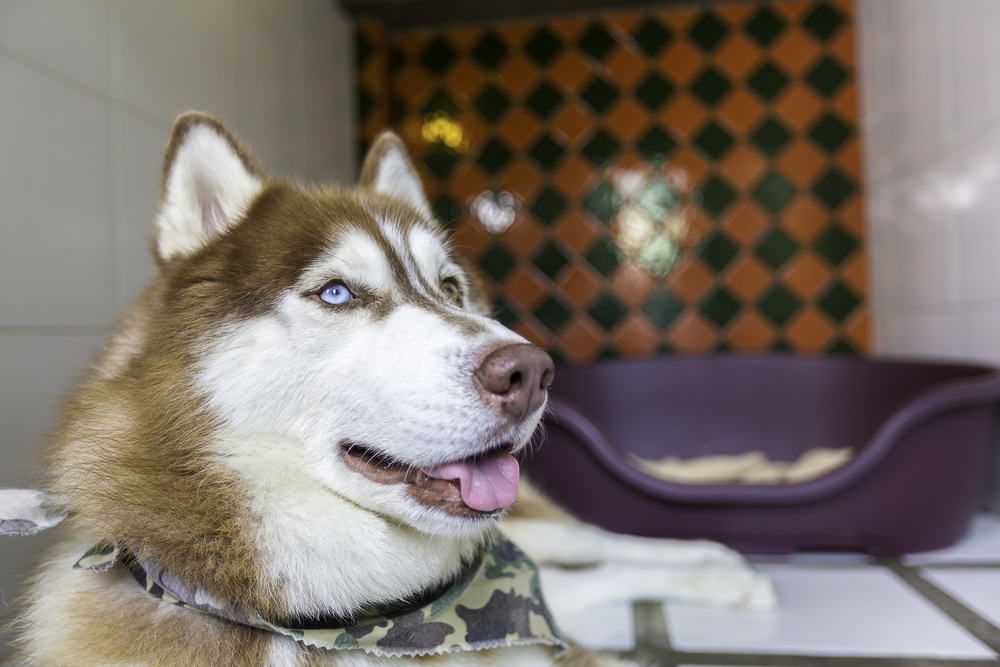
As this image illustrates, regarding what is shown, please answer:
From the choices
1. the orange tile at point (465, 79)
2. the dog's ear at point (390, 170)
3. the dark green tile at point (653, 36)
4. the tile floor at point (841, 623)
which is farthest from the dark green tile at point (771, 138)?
the dog's ear at point (390, 170)

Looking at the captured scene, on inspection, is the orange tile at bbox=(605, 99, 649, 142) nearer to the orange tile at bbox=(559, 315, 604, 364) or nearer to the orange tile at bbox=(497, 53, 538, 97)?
the orange tile at bbox=(497, 53, 538, 97)

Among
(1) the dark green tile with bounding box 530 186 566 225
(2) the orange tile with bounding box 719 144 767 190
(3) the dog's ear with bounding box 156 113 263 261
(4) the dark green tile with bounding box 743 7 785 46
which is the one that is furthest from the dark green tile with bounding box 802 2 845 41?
(3) the dog's ear with bounding box 156 113 263 261

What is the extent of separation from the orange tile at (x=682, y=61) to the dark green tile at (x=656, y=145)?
0.25m

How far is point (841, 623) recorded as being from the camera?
1.15 m

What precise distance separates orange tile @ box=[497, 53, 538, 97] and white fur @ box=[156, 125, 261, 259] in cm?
230

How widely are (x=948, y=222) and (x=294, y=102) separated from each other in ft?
7.09

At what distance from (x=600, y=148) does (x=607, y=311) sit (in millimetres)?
719

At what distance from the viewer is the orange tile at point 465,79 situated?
3.03 metres

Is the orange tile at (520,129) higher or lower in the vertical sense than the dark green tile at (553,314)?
higher

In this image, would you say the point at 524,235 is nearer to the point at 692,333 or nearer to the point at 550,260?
the point at 550,260

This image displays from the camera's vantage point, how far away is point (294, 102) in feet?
7.63

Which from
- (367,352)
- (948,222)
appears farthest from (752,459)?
(367,352)

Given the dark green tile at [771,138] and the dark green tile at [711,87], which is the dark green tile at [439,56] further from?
the dark green tile at [771,138]

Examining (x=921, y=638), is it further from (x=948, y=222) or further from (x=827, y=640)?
(x=948, y=222)
